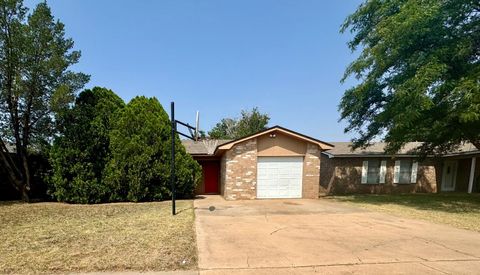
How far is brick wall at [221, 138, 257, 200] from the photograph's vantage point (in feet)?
42.2

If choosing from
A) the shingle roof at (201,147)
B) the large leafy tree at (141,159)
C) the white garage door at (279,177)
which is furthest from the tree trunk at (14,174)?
the white garage door at (279,177)

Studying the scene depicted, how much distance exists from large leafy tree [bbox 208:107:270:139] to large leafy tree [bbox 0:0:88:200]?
26541 mm

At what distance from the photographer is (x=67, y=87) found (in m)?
11.5

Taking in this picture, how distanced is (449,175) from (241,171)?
16043 mm

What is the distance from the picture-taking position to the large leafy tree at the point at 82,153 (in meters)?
12.1

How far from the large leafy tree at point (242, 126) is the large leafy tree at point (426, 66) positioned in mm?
26172

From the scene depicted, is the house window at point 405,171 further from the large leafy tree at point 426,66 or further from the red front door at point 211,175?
the red front door at point 211,175

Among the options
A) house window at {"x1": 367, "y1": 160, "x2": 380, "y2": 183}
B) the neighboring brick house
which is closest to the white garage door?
the neighboring brick house

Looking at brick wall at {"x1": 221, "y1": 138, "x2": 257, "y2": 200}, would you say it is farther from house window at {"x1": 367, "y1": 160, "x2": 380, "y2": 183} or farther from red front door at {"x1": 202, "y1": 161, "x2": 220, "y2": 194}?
house window at {"x1": 367, "y1": 160, "x2": 380, "y2": 183}

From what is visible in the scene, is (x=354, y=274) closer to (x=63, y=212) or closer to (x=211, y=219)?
(x=211, y=219)

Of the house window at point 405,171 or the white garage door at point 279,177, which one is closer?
the white garage door at point 279,177

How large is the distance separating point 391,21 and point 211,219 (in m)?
9.85

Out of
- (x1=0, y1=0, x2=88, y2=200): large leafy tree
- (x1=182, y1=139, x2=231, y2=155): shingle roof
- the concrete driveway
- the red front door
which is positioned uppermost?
(x1=0, y1=0, x2=88, y2=200): large leafy tree

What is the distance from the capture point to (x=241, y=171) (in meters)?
13.0
